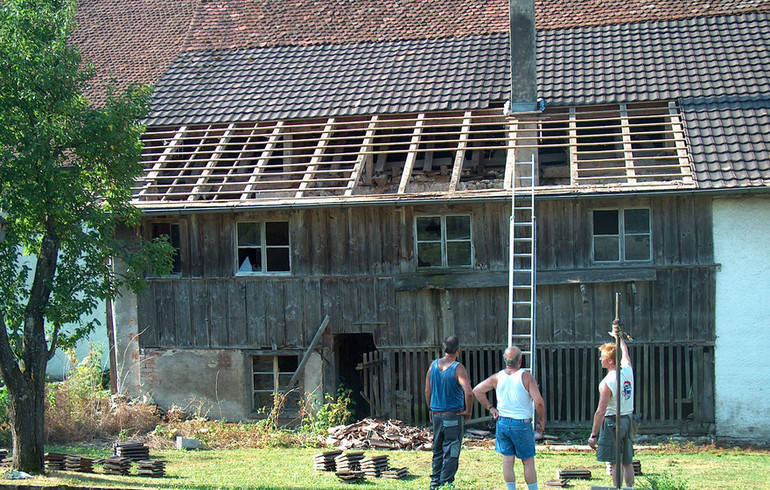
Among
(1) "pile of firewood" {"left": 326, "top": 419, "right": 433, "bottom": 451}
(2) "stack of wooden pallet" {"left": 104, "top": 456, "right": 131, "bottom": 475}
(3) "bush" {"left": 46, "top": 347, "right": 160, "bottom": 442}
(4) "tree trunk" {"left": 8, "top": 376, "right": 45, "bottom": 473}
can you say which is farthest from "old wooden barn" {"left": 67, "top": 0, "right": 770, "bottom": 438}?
(4) "tree trunk" {"left": 8, "top": 376, "right": 45, "bottom": 473}

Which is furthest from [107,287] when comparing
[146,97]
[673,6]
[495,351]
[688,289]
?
[673,6]

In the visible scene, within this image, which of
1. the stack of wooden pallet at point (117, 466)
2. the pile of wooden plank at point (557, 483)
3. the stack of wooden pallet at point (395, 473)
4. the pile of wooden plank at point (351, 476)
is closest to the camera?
the pile of wooden plank at point (557, 483)

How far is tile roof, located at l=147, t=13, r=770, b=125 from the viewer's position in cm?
1833

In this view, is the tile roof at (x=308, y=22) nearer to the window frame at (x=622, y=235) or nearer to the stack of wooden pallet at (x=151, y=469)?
the window frame at (x=622, y=235)

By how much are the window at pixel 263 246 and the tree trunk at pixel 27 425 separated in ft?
20.0

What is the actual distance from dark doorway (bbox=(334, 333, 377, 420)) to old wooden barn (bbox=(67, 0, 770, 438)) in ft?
0.23

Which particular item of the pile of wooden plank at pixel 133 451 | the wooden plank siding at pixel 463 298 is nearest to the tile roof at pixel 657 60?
the wooden plank siding at pixel 463 298

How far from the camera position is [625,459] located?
925 cm

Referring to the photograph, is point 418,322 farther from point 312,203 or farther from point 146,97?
point 146,97

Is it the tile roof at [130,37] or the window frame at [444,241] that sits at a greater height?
the tile roof at [130,37]

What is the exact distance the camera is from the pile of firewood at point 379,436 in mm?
14367

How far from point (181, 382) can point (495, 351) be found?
6019mm

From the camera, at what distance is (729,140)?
16.0 m

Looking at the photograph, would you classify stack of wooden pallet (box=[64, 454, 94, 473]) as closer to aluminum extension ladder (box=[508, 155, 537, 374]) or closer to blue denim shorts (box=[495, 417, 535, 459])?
blue denim shorts (box=[495, 417, 535, 459])
